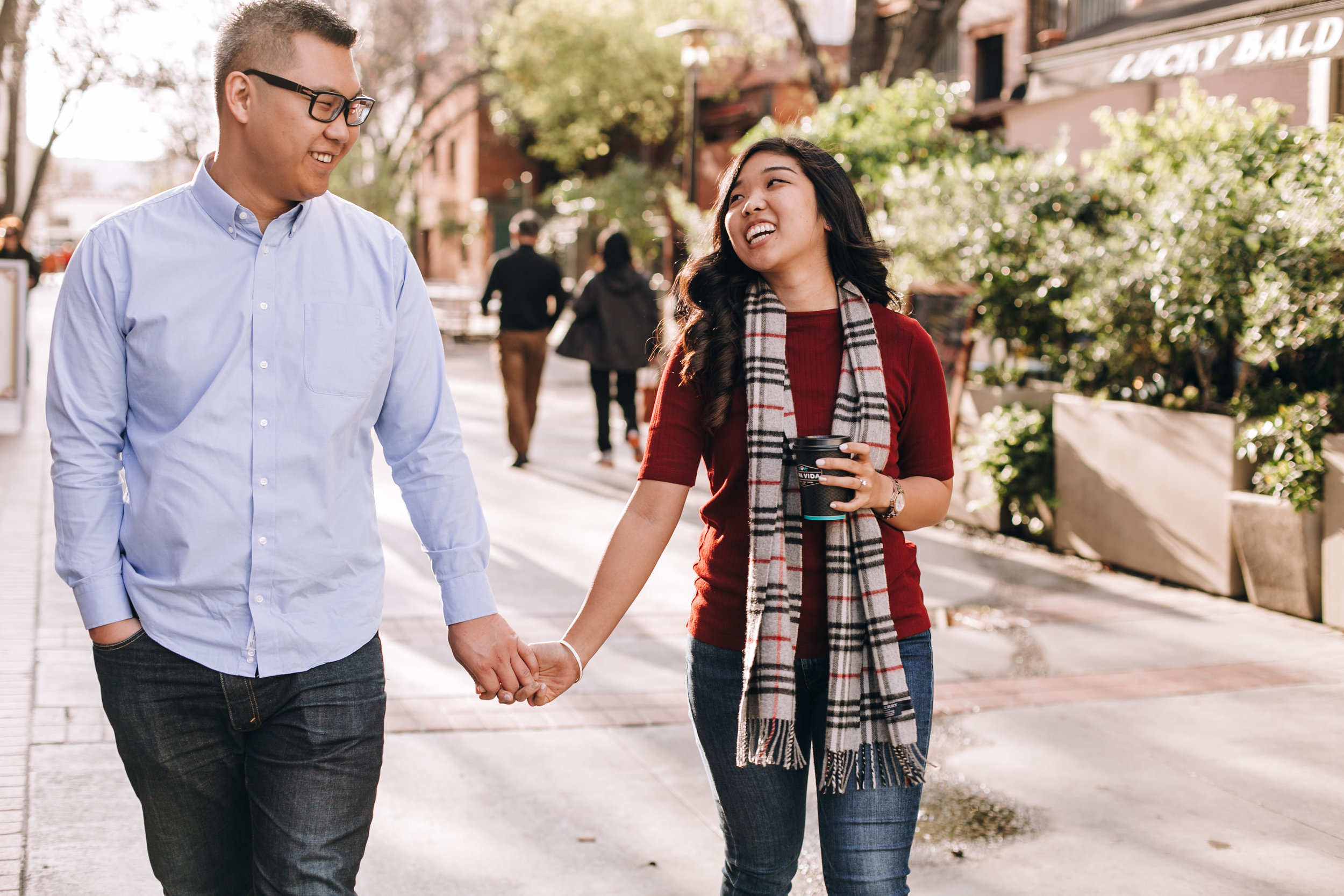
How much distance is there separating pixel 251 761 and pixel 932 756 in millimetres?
2843

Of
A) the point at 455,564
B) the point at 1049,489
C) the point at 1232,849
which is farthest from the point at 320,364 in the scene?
the point at 1049,489

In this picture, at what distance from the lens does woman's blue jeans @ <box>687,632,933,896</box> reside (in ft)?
7.66

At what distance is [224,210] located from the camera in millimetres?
2229

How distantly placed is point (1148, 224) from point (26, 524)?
677cm

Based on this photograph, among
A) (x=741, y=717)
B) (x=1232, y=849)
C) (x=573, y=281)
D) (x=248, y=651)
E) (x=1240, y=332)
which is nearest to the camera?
(x=248, y=651)

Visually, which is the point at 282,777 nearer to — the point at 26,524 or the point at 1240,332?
the point at 1240,332

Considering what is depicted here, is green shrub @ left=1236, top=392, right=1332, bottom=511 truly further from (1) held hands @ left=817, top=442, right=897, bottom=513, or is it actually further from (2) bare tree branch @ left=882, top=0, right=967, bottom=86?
(2) bare tree branch @ left=882, top=0, right=967, bottom=86

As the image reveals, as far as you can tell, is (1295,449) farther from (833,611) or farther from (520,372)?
(520,372)

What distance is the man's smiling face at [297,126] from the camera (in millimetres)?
2203

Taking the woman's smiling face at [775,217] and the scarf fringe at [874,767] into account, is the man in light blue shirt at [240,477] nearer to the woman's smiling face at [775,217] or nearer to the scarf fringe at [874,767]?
the woman's smiling face at [775,217]

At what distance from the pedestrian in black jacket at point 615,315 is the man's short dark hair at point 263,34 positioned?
863 cm

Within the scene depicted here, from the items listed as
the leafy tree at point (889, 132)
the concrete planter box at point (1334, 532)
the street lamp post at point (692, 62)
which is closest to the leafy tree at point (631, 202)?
the street lamp post at point (692, 62)

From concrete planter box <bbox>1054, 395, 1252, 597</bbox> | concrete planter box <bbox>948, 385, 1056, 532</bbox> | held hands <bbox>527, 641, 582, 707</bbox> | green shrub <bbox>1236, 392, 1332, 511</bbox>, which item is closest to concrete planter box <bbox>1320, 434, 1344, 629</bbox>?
green shrub <bbox>1236, 392, 1332, 511</bbox>

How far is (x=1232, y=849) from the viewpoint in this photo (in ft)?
12.4
